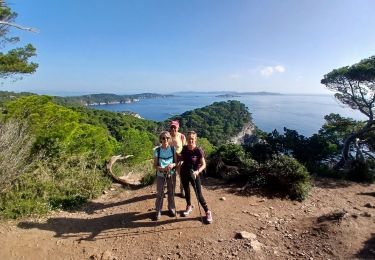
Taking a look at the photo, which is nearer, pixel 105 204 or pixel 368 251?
pixel 368 251

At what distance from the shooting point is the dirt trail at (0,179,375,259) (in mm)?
4449

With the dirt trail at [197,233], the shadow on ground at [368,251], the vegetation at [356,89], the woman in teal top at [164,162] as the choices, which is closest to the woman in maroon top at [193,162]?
the woman in teal top at [164,162]

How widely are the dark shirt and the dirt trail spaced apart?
96 cm

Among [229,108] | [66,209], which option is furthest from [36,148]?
[229,108]

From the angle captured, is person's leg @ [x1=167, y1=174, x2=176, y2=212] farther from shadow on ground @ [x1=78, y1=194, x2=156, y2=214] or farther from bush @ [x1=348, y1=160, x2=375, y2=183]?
bush @ [x1=348, y1=160, x2=375, y2=183]

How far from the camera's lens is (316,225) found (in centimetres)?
512

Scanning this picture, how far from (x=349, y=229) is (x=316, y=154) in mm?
9127

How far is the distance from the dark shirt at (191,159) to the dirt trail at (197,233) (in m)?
0.96

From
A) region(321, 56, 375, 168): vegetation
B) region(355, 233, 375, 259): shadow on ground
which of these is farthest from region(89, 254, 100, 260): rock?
region(321, 56, 375, 168): vegetation

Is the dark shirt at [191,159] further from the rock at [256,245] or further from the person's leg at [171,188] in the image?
the rock at [256,245]

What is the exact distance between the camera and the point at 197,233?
16.1 ft

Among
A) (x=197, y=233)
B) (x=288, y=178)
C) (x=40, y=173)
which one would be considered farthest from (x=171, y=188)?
(x=40, y=173)

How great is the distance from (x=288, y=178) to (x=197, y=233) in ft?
9.99

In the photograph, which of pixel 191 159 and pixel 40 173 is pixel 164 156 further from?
pixel 40 173
